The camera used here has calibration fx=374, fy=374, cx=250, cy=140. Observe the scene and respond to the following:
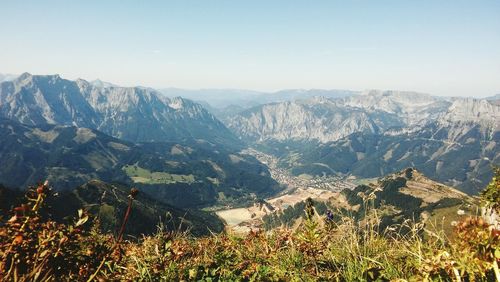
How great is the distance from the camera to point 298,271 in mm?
6395

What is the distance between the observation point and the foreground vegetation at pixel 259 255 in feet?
15.4

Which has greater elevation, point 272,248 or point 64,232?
point 64,232

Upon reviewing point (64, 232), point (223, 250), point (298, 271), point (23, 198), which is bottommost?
point (223, 250)

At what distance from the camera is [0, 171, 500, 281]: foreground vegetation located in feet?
15.4

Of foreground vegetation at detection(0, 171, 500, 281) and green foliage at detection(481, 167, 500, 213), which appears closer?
foreground vegetation at detection(0, 171, 500, 281)

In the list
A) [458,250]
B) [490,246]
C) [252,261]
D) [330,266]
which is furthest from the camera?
[252,261]

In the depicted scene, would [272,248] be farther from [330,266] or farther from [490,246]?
[490,246]

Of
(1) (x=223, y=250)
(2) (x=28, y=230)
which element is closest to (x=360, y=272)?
(1) (x=223, y=250)

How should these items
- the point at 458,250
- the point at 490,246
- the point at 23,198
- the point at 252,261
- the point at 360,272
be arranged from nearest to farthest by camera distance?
the point at 490,246
the point at 23,198
the point at 458,250
the point at 360,272
the point at 252,261

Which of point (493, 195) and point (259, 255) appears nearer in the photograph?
point (493, 195)

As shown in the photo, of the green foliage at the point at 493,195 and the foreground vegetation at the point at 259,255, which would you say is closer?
the foreground vegetation at the point at 259,255

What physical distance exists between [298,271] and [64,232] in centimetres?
374

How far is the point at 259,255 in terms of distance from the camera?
7.89 metres

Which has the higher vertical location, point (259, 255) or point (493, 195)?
point (493, 195)
